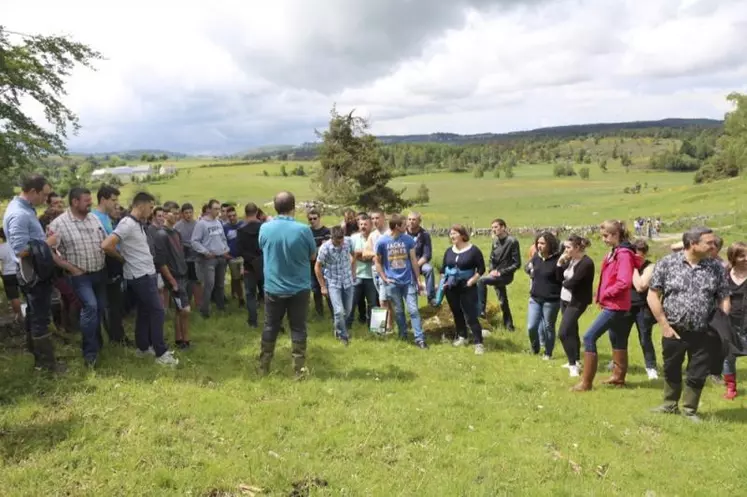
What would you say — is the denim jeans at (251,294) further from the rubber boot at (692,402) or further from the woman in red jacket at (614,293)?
the rubber boot at (692,402)

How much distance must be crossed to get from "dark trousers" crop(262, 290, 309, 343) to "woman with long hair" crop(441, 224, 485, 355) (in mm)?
3087

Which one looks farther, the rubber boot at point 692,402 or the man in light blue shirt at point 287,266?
the man in light blue shirt at point 287,266

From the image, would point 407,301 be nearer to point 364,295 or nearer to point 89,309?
point 364,295

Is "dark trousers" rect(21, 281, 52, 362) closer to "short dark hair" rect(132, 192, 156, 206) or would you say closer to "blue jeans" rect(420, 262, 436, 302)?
"short dark hair" rect(132, 192, 156, 206)

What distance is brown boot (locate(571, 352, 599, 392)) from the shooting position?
22.6 ft

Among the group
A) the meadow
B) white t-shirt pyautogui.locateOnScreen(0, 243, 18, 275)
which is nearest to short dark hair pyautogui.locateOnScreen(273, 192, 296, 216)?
the meadow

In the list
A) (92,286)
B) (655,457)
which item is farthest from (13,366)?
(655,457)

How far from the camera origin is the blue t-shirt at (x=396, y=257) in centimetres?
862

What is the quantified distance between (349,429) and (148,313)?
352 cm

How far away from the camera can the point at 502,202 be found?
78.2 meters

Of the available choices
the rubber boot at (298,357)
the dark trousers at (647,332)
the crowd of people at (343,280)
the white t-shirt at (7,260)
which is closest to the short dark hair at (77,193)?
the crowd of people at (343,280)

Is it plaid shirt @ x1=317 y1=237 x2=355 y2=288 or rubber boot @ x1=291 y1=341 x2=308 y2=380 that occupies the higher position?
plaid shirt @ x1=317 y1=237 x2=355 y2=288

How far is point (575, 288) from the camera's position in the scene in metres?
7.14

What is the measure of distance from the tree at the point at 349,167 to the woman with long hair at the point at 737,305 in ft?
91.1
